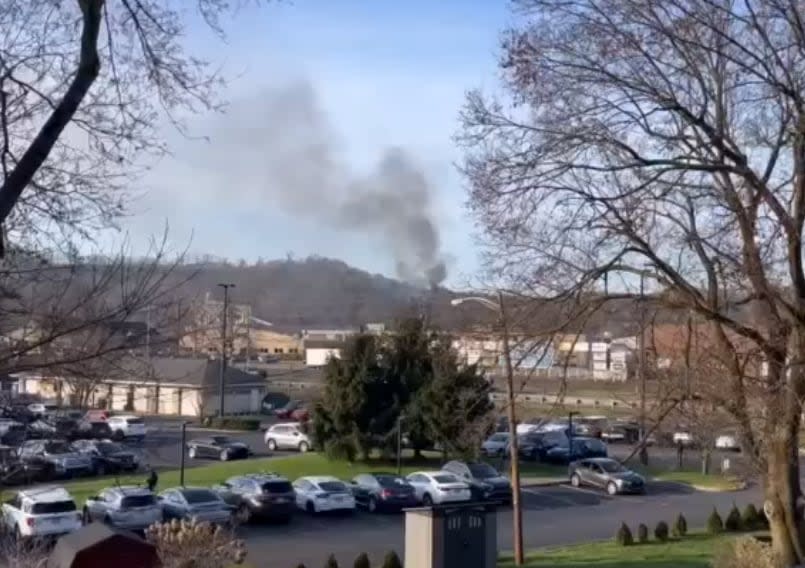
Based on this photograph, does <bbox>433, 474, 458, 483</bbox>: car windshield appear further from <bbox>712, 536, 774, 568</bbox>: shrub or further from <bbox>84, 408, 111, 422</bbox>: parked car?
<bbox>84, 408, 111, 422</bbox>: parked car

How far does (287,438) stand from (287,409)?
675 inches

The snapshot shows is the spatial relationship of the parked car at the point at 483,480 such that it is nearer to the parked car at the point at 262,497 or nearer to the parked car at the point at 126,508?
the parked car at the point at 262,497

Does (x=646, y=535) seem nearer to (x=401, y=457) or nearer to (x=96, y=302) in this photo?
(x=401, y=457)

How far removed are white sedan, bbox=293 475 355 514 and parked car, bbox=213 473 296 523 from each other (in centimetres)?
75

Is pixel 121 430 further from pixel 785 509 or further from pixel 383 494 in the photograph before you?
pixel 383 494

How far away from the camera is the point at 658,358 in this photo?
16.6 metres

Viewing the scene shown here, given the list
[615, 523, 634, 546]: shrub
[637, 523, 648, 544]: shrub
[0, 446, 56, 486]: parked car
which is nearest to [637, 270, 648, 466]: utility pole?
[0, 446, 56, 486]: parked car

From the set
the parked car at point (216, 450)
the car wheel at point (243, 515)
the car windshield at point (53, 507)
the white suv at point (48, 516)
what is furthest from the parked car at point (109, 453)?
the parked car at point (216, 450)

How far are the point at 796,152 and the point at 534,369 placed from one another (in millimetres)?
3851

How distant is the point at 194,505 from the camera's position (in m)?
33.8

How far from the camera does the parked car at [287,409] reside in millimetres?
69250

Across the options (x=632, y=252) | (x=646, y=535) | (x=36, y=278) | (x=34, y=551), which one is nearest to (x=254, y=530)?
(x=646, y=535)

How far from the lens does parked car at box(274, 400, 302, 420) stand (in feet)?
227

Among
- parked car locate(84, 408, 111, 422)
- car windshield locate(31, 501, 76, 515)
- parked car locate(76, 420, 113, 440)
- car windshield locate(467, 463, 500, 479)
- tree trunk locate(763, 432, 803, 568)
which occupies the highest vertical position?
parked car locate(84, 408, 111, 422)
